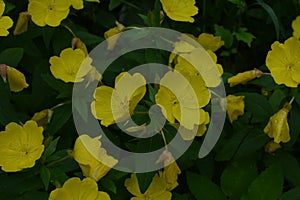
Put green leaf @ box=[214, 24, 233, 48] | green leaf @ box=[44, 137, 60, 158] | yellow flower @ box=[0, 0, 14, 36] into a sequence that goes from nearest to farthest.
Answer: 1. green leaf @ box=[44, 137, 60, 158]
2. yellow flower @ box=[0, 0, 14, 36]
3. green leaf @ box=[214, 24, 233, 48]

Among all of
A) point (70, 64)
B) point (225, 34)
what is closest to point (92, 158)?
point (70, 64)

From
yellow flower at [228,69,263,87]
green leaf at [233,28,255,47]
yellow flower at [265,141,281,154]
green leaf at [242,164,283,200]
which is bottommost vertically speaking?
green leaf at [242,164,283,200]

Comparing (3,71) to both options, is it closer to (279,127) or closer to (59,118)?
(59,118)

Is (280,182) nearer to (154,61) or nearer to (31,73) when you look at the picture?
(154,61)

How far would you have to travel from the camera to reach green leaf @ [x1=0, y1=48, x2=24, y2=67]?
1825 millimetres

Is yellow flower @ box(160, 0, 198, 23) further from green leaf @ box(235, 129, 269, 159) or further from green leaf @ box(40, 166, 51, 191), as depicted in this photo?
green leaf @ box(40, 166, 51, 191)

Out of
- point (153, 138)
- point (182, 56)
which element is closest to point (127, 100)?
point (153, 138)

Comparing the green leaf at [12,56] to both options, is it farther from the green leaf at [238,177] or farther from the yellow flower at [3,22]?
the green leaf at [238,177]

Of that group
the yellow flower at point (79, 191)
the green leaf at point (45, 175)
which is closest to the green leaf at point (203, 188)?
the yellow flower at point (79, 191)

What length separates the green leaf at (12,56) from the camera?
183cm

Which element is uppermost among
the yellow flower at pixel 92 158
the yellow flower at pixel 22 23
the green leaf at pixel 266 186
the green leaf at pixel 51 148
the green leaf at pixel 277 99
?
the yellow flower at pixel 22 23

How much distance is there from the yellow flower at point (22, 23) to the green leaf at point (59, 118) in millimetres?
315

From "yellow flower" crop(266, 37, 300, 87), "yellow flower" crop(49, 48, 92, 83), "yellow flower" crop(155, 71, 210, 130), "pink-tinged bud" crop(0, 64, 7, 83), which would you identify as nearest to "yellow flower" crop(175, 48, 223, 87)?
"yellow flower" crop(155, 71, 210, 130)

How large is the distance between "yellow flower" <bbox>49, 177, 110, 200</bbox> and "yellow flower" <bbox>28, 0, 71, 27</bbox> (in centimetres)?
55
